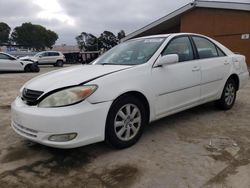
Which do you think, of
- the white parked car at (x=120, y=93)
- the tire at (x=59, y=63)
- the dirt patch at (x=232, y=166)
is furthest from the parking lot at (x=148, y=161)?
the tire at (x=59, y=63)

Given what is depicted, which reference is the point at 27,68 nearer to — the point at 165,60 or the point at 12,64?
the point at 12,64

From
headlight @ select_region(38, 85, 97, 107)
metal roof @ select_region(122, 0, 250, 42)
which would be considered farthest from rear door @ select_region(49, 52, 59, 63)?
headlight @ select_region(38, 85, 97, 107)

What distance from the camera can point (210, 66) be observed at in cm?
484

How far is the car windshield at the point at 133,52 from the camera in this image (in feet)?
13.2

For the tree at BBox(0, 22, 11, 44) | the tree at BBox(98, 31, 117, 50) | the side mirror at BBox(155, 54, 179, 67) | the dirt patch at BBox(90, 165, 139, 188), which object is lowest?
the dirt patch at BBox(90, 165, 139, 188)

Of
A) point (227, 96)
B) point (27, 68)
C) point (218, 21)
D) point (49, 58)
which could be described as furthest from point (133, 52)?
point (49, 58)

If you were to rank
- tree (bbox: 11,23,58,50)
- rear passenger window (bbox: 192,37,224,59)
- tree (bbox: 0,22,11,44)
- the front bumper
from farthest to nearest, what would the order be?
tree (bbox: 0,22,11,44) < tree (bbox: 11,23,58,50) < rear passenger window (bbox: 192,37,224,59) < the front bumper

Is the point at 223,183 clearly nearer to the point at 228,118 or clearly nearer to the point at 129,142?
the point at 129,142

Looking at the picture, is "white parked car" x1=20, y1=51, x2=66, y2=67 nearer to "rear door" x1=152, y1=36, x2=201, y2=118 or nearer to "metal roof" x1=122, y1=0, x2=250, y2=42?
"metal roof" x1=122, y1=0, x2=250, y2=42

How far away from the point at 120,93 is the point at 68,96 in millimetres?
612

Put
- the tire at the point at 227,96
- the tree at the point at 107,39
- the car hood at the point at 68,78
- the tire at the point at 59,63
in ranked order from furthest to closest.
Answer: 1. the tree at the point at 107,39
2. the tire at the point at 59,63
3. the tire at the point at 227,96
4. the car hood at the point at 68,78

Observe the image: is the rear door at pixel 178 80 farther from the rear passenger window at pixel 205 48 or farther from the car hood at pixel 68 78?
the car hood at pixel 68 78

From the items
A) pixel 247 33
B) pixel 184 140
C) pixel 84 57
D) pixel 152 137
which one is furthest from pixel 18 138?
pixel 84 57

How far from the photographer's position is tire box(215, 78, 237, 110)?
5.29 metres
